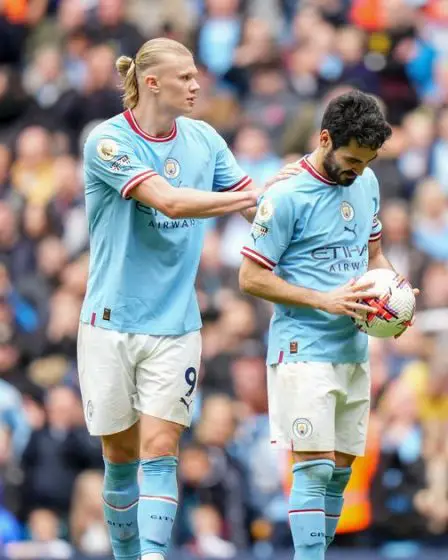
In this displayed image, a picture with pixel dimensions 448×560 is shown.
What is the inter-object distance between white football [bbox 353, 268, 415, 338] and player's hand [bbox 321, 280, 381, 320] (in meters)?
0.03

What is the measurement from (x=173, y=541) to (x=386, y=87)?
19.2ft

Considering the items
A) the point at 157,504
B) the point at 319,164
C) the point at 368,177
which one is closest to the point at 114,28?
the point at 368,177

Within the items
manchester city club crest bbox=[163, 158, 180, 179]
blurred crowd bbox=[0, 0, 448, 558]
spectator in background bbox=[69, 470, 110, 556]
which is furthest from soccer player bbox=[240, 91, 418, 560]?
spectator in background bbox=[69, 470, 110, 556]

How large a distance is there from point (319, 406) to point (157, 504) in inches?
39.4

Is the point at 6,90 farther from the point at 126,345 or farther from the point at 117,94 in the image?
the point at 126,345

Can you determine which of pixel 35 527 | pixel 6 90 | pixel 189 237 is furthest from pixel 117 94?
pixel 189 237

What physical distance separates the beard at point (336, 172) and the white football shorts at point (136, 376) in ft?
3.80

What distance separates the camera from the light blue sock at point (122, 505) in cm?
1010

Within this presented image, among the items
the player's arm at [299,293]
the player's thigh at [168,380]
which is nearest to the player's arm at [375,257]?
the player's arm at [299,293]

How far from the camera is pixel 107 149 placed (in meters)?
9.62

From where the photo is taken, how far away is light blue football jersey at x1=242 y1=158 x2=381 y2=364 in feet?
31.3

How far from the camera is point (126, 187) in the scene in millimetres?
9531

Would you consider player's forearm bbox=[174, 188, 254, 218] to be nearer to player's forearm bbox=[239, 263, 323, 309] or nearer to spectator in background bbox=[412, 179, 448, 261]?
player's forearm bbox=[239, 263, 323, 309]

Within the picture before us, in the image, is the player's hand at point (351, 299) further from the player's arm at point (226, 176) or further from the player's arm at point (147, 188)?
the player's arm at point (226, 176)
